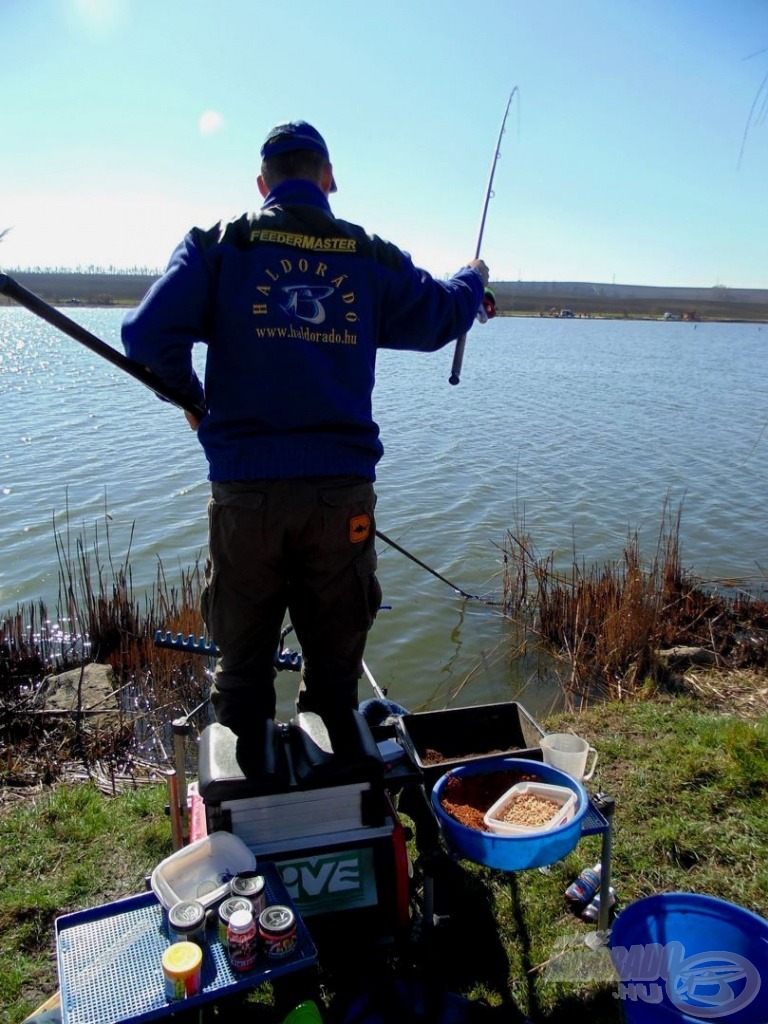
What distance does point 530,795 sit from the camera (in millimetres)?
2514

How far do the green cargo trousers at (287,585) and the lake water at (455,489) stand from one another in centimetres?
32

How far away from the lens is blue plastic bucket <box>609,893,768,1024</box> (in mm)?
1879

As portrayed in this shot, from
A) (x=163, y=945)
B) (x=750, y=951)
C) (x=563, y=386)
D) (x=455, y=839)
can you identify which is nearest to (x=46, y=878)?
(x=163, y=945)

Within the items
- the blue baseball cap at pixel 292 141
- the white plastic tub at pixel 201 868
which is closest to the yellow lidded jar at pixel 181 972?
the white plastic tub at pixel 201 868

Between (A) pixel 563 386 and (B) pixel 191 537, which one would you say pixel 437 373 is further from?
(B) pixel 191 537

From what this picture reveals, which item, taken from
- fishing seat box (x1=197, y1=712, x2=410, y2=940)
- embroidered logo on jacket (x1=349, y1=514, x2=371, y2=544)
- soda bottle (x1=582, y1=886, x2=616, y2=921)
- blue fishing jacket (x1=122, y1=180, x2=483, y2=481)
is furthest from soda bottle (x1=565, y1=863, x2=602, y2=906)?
blue fishing jacket (x1=122, y1=180, x2=483, y2=481)

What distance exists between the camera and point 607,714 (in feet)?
13.3

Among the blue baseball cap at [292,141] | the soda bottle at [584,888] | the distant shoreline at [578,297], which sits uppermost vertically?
the blue baseball cap at [292,141]

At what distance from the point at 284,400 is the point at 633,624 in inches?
158

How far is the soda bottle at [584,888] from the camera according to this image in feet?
8.37

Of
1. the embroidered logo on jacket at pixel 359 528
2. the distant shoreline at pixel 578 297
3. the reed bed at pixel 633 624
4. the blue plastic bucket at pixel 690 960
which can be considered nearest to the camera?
the blue plastic bucket at pixel 690 960

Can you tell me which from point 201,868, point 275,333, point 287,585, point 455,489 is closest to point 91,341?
point 275,333

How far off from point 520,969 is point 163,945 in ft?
3.77

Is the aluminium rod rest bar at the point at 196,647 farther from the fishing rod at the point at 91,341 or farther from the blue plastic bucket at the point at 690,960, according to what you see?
the blue plastic bucket at the point at 690,960
